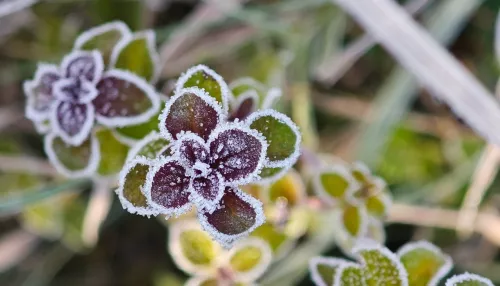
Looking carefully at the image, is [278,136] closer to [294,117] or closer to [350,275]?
[350,275]

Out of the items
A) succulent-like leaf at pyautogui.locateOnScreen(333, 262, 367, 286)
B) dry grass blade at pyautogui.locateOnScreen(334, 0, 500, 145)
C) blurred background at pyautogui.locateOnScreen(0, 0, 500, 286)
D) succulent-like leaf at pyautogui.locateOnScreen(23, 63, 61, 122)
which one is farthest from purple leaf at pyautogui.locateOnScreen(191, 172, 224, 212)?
blurred background at pyautogui.locateOnScreen(0, 0, 500, 286)

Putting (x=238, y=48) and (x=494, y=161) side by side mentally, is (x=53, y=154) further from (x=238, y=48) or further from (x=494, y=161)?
(x=494, y=161)

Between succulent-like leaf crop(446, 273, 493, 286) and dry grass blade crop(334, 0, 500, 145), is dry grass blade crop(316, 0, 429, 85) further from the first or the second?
succulent-like leaf crop(446, 273, 493, 286)

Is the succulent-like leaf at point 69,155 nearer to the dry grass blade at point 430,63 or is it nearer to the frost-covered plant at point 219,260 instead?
the frost-covered plant at point 219,260

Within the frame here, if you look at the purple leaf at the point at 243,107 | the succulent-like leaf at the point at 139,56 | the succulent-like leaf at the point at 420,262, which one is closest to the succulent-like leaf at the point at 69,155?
the succulent-like leaf at the point at 139,56

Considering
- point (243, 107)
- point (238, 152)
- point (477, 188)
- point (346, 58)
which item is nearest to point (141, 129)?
point (243, 107)
